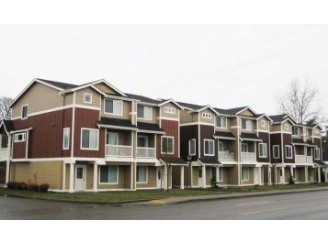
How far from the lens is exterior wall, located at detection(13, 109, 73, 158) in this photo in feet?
101

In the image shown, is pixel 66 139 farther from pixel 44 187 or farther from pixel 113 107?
pixel 113 107

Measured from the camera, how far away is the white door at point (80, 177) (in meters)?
31.1

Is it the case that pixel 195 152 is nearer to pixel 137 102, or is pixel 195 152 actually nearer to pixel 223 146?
pixel 223 146

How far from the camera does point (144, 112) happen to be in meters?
36.7

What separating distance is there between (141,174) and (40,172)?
8.66 m

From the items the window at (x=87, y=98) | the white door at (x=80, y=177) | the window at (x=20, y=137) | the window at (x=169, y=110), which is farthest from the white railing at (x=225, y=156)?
the window at (x=20, y=137)

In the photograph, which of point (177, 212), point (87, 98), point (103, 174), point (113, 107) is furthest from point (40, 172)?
point (177, 212)

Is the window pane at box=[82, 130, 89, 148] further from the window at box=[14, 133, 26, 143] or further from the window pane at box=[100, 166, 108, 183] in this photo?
the window at box=[14, 133, 26, 143]

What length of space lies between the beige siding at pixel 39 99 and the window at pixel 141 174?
361 inches

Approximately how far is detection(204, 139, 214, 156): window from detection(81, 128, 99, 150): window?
Result: 13.7 meters

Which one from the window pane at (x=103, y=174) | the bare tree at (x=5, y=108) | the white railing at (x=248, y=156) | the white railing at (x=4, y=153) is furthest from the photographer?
the bare tree at (x=5, y=108)

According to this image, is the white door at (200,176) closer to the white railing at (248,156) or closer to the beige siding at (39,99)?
the white railing at (248,156)

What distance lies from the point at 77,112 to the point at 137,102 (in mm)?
6670

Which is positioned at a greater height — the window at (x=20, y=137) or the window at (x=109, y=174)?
the window at (x=20, y=137)
